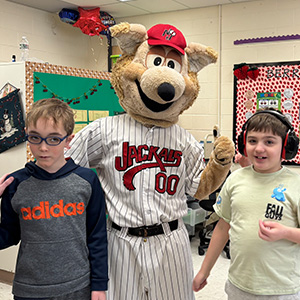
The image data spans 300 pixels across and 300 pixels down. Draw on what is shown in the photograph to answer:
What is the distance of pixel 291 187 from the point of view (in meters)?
1.43

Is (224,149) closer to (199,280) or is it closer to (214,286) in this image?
(199,280)

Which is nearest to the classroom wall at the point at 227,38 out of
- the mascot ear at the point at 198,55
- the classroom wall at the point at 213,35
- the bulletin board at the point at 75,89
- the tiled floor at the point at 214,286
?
the classroom wall at the point at 213,35

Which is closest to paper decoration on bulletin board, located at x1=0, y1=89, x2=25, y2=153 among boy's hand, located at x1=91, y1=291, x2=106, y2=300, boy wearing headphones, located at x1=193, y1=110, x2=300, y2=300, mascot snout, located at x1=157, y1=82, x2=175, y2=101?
mascot snout, located at x1=157, y1=82, x2=175, y2=101

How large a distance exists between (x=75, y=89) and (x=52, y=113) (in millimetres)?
1933

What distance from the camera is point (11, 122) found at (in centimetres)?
308

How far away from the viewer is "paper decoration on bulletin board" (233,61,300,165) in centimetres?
423

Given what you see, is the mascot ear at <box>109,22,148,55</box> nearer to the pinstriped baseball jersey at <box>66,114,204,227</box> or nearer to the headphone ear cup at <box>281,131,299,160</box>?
the pinstriped baseball jersey at <box>66,114,204,227</box>

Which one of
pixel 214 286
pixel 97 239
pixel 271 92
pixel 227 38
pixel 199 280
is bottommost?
pixel 214 286

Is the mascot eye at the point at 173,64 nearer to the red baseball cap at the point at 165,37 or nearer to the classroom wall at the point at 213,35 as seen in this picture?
the red baseball cap at the point at 165,37

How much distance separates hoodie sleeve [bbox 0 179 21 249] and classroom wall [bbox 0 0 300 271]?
3.25 metres

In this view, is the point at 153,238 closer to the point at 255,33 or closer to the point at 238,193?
the point at 238,193

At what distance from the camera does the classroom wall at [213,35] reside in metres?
4.25

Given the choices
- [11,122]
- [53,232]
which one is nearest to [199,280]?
[53,232]

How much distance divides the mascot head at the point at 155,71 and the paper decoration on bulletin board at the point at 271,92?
263 cm
